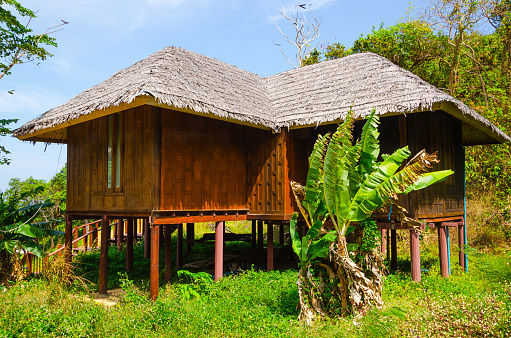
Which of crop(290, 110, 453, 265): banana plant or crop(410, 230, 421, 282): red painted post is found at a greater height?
crop(290, 110, 453, 265): banana plant

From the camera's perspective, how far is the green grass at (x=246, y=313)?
553 centimetres

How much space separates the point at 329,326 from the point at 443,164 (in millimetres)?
4648

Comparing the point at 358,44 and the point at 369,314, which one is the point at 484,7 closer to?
the point at 358,44

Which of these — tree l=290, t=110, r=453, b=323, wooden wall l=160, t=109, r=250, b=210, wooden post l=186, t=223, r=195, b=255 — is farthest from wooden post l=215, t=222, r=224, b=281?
wooden post l=186, t=223, r=195, b=255

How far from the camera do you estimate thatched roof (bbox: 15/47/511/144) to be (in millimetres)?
7340

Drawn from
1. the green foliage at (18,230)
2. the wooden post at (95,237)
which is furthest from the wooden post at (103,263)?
the wooden post at (95,237)

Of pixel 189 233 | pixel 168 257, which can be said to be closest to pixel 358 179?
pixel 168 257

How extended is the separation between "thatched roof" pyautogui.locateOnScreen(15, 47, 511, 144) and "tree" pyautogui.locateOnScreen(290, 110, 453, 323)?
1556mm

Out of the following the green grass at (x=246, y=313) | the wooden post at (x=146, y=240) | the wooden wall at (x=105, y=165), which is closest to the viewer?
the green grass at (x=246, y=313)

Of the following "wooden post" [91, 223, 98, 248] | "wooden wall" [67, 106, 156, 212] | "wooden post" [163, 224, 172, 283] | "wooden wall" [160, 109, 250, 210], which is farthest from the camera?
"wooden post" [91, 223, 98, 248]

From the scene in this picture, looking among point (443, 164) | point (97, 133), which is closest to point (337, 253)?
point (443, 164)

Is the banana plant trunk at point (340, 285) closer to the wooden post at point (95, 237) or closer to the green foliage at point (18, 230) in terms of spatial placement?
the green foliage at point (18, 230)

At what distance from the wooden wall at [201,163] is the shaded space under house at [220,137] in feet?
0.07

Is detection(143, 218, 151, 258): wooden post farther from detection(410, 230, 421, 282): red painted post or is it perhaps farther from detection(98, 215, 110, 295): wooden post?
detection(410, 230, 421, 282): red painted post
